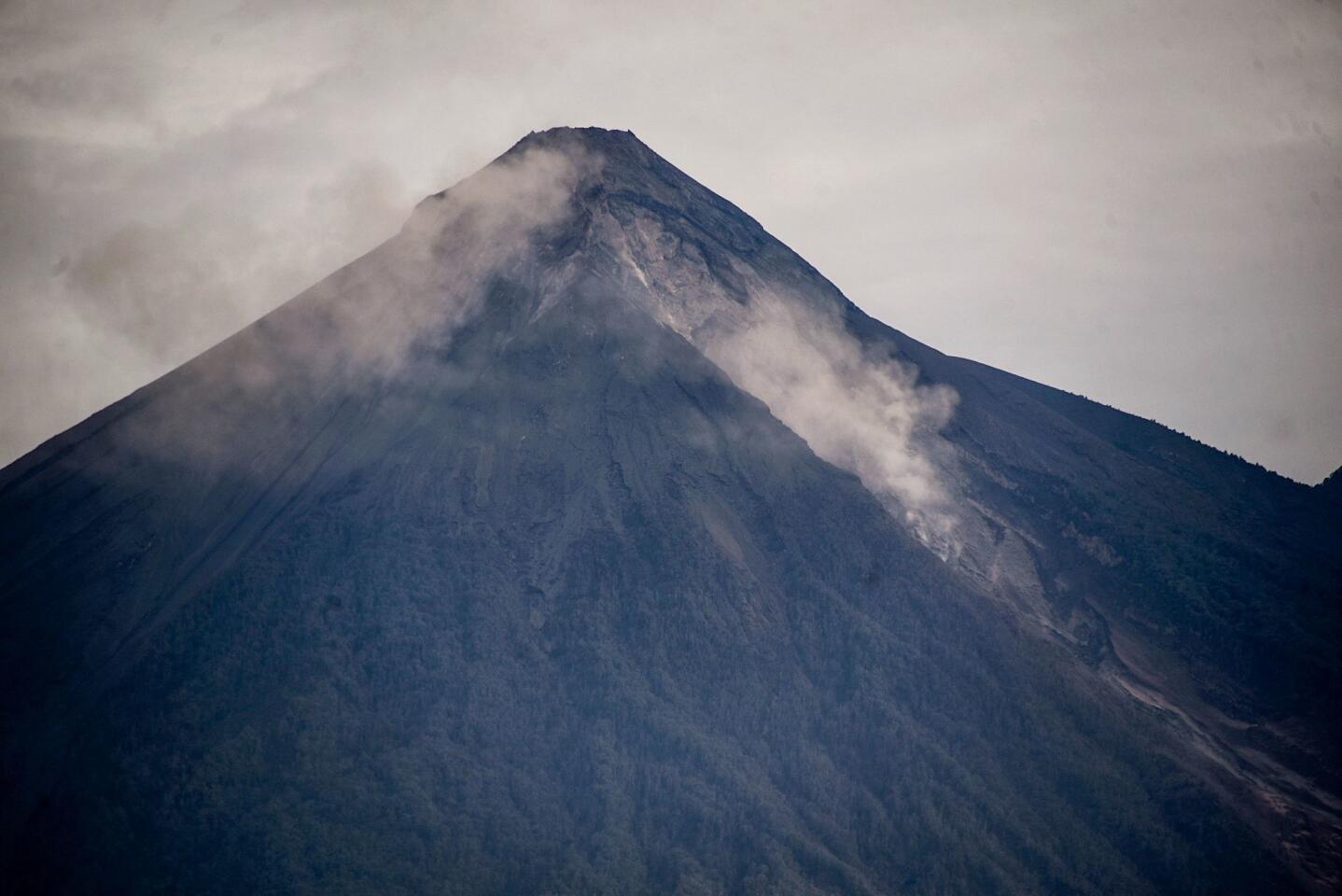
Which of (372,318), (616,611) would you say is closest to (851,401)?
(616,611)

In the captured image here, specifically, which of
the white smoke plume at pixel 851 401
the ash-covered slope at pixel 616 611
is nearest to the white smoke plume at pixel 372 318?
the ash-covered slope at pixel 616 611

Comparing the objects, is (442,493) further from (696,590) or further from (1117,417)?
(1117,417)

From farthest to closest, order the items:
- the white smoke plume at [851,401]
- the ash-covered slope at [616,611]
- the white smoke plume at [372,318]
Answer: the white smoke plume at [851,401] < the white smoke plume at [372,318] < the ash-covered slope at [616,611]

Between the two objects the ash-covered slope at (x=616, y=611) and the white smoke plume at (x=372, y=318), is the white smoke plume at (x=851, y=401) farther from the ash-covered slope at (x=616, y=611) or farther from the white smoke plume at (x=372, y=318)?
the white smoke plume at (x=372, y=318)

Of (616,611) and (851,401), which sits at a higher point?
(851,401)

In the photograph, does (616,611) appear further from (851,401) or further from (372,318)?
(372,318)

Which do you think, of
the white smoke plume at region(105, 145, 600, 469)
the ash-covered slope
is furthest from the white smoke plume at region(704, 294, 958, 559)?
the white smoke plume at region(105, 145, 600, 469)

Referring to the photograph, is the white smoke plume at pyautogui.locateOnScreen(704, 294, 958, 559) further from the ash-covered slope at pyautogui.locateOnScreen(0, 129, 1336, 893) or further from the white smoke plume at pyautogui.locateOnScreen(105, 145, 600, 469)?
the white smoke plume at pyautogui.locateOnScreen(105, 145, 600, 469)

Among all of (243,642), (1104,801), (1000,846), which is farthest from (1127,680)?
(243,642)
